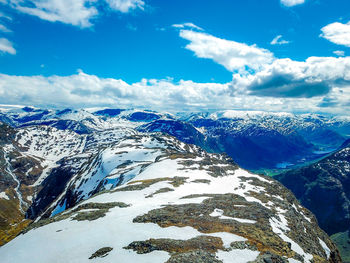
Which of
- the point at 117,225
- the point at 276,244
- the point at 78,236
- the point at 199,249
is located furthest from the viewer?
the point at 117,225

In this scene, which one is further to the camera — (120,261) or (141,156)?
(141,156)

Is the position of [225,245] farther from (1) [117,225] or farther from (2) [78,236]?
(2) [78,236]

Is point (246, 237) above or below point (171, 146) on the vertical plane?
above

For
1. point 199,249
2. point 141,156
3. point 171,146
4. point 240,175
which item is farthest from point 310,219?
point 171,146

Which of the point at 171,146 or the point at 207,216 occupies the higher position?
the point at 207,216

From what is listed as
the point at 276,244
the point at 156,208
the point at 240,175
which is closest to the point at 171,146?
the point at 240,175

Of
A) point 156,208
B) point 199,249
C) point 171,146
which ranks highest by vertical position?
point 199,249

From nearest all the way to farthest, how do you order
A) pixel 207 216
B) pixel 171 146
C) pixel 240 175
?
pixel 207 216 → pixel 240 175 → pixel 171 146

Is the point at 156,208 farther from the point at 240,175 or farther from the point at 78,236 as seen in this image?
the point at 240,175

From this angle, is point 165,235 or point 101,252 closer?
point 101,252

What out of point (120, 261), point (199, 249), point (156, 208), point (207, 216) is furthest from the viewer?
point (156, 208)
